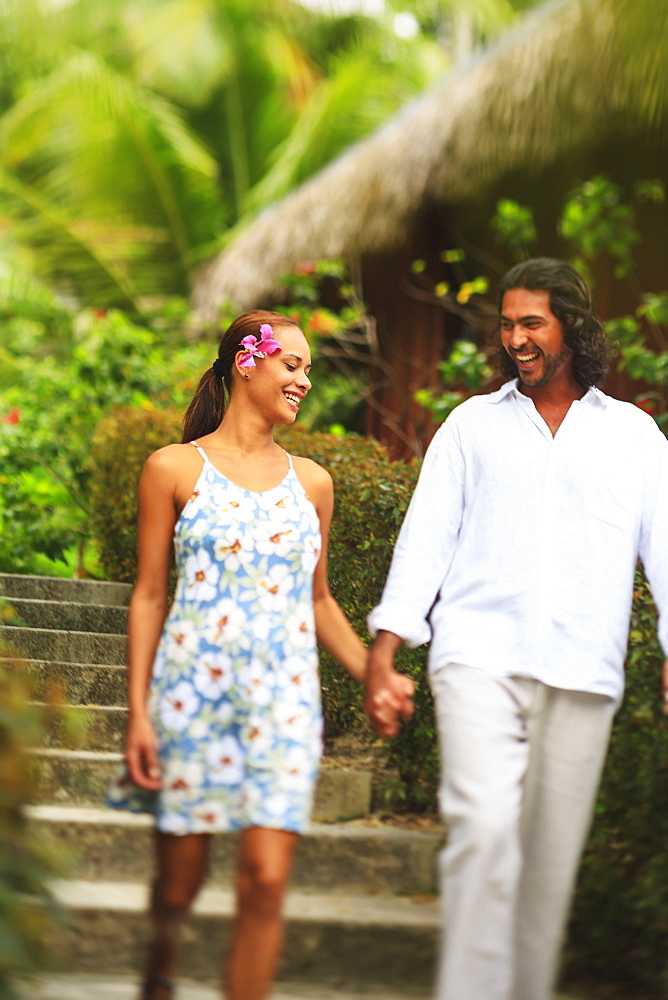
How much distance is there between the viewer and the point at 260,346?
3.19m

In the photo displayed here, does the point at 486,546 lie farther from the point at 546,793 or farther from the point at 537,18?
the point at 537,18

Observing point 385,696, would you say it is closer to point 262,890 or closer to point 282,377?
point 262,890

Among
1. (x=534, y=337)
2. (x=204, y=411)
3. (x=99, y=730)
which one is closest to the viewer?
(x=534, y=337)

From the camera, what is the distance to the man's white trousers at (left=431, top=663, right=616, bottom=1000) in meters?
2.79

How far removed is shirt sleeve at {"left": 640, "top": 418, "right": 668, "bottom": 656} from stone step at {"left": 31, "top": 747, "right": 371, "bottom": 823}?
187 cm

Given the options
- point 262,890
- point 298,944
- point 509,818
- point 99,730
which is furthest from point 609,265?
point 262,890

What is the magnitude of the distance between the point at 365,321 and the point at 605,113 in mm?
2074

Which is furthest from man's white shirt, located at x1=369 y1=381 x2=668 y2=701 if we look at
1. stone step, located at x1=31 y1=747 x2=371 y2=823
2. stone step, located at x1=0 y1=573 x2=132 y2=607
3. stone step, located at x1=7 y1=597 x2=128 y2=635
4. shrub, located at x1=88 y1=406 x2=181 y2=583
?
stone step, located at x1=0 y1=573 x2=132 y2=607

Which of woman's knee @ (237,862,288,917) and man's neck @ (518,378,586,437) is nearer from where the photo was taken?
woman's knee @ (237,862,288,917)

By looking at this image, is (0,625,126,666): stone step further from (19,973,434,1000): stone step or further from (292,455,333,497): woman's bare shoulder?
(292,455,333,497): woman's bare shoulder

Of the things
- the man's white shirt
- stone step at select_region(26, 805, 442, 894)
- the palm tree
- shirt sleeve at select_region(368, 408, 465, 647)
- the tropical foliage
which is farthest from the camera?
the palm tree

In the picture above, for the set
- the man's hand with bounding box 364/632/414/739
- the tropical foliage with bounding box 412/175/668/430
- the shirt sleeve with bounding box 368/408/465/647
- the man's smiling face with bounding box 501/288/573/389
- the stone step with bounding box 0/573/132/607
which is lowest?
the man's hand with bounding box 364/632/414/739

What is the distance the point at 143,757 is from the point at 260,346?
1105 millimetres

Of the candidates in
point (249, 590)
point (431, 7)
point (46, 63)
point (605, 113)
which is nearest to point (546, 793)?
point (249, 590)
